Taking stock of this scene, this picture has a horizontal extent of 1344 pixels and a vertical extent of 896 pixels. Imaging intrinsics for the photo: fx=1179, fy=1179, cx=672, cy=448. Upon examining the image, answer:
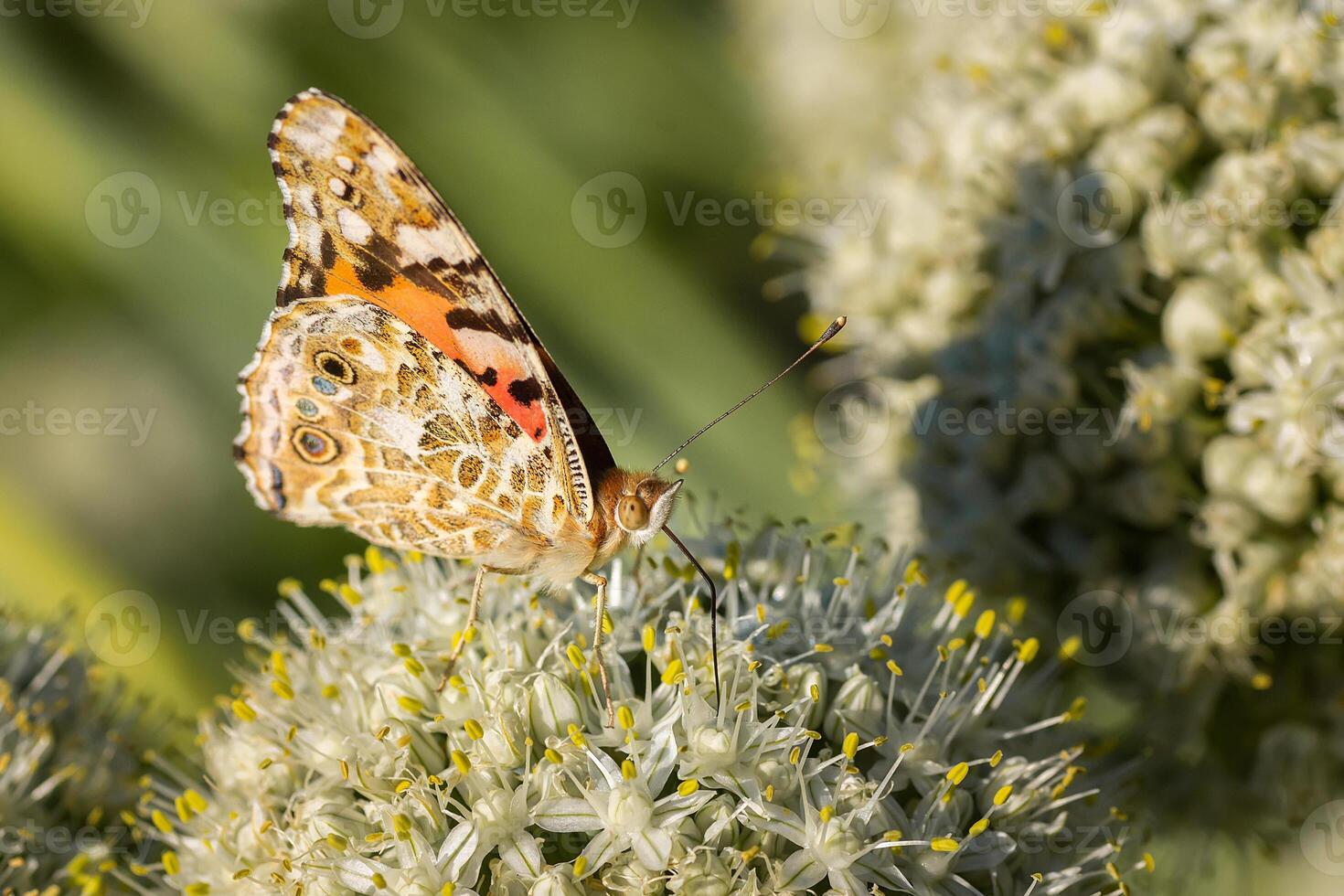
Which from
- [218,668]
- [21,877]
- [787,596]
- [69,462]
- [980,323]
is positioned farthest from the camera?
[69,462]

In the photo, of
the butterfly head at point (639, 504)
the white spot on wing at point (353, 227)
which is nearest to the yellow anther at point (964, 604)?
the butterfly head at point (639, 504)

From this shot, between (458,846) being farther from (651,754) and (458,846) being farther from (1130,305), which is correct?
(1130,305)

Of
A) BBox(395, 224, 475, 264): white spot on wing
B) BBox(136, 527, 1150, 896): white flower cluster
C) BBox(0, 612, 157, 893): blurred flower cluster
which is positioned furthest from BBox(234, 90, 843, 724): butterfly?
BBox(0, 612, 157, 893): blurred flower cluster

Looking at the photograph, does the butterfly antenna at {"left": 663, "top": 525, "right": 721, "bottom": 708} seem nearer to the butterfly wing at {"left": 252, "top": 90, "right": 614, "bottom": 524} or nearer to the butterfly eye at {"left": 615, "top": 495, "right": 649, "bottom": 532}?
the butterfly eye at {"left": 615, "top": 495, "right": 649, "bottom": 532}

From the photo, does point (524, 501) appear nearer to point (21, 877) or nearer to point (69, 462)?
point (21, 877)

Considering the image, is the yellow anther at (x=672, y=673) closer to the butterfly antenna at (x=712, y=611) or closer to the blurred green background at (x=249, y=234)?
the butterfly antenna at (x=712, y=611)

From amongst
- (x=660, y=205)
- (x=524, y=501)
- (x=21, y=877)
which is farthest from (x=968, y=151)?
(x=21, y=877)
